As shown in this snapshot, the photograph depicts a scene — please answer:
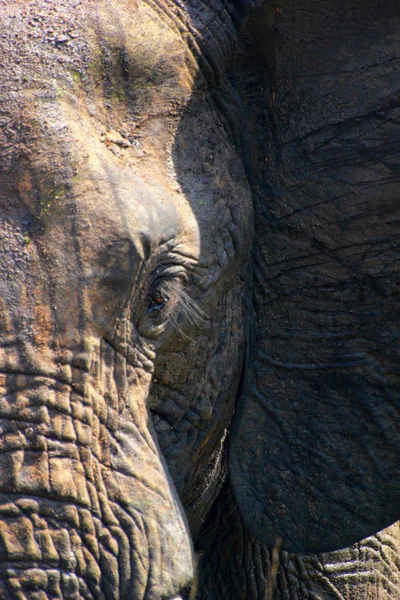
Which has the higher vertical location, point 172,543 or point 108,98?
point 108,98

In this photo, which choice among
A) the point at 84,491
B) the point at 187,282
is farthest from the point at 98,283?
the point at 84,491

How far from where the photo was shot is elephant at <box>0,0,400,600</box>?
1.93 m

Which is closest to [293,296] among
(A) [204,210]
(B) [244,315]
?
(B) [244,315]

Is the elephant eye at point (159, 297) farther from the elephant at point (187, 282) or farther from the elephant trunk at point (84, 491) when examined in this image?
the elephant trunk at point (84, 491)

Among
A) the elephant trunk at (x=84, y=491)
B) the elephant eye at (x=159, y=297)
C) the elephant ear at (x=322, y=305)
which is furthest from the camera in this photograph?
the elephant ear at (x=322, y=305)

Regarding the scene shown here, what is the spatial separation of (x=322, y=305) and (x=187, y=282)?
458 millimetres

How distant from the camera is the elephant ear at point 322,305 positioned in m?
2.36

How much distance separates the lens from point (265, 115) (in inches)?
97.0

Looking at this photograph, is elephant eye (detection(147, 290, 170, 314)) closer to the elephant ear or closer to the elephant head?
the elephant head

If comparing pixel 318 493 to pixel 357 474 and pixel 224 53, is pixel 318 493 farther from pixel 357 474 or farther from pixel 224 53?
pixel 224 53

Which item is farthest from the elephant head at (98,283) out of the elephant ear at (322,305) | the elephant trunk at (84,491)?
the elephant ear at (322,305)

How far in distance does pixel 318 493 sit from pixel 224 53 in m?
1.21

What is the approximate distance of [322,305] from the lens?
8.34 ft

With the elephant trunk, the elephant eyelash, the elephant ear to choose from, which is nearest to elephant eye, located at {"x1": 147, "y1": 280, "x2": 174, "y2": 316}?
the elephant eyelash
